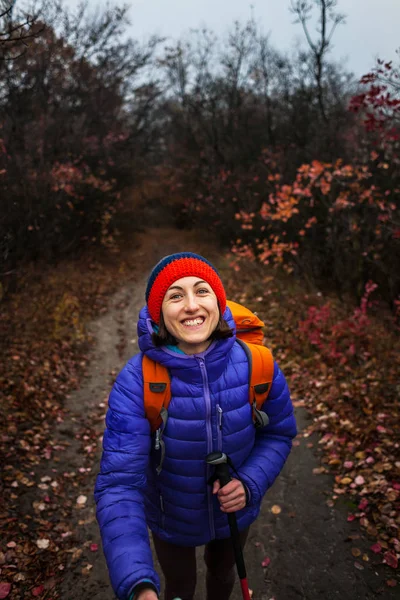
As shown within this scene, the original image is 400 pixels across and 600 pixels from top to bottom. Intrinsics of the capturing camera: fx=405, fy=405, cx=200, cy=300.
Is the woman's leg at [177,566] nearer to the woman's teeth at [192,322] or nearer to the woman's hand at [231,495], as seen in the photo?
the woman's hand at [231,495]

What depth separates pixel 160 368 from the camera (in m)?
1.89

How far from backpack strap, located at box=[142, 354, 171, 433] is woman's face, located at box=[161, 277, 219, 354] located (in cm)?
17

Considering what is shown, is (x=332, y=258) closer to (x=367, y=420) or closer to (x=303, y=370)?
(x=303, y=370)

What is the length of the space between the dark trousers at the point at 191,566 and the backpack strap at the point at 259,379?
76 centimetres

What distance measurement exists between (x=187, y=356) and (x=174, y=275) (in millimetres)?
387

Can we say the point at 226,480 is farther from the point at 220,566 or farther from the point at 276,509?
the point at 276,509

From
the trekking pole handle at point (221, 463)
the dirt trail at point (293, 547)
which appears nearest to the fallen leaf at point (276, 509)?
the dirt trail at point (293, 547)

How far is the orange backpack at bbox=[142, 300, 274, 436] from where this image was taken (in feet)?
6.02

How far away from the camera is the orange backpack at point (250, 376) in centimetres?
183

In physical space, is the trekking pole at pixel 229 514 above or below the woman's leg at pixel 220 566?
above

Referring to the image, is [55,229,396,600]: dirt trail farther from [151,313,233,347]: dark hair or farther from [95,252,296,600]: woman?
[151,313,233,347]: dark hair

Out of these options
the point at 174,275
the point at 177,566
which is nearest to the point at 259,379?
the point at 174,275

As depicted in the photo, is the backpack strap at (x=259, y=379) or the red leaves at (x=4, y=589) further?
the red leaves at (x=4, y=589)

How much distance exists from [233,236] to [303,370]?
9.85 meters
